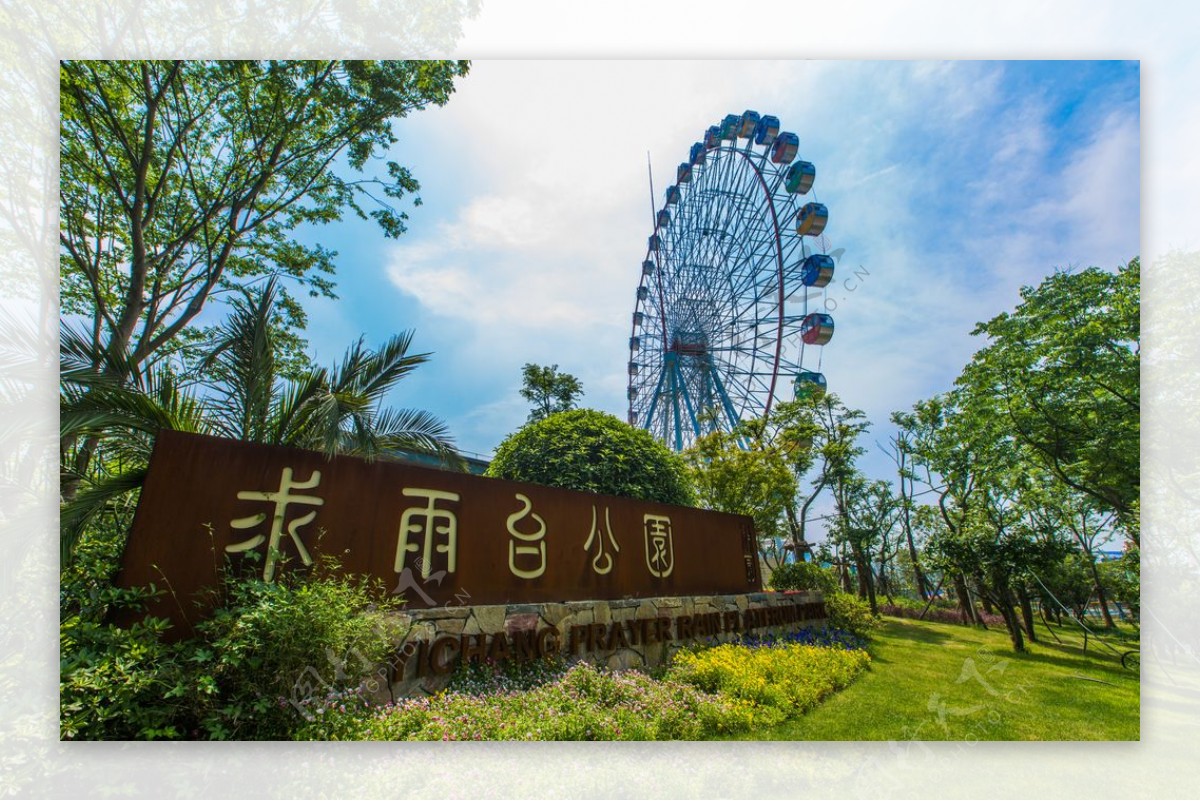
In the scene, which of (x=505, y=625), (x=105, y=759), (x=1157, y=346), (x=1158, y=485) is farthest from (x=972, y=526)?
(x=105, y=759)

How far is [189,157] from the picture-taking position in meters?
5.99

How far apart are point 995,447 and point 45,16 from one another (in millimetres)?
10600

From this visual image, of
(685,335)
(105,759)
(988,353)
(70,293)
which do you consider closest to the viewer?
(105,759)

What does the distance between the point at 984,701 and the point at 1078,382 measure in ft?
11.3

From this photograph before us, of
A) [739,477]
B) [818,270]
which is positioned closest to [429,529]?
[739,477]

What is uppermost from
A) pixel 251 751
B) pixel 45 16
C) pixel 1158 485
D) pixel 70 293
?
pixel 45 16

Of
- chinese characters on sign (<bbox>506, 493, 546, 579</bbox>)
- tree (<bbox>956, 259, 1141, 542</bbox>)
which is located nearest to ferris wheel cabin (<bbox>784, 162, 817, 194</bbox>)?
tree (<bbox>956, 259, 1141, 542</bbox>)

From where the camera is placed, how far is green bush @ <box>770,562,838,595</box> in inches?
356

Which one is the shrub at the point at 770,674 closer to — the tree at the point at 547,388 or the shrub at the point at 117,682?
the shrub at the point at 117,682

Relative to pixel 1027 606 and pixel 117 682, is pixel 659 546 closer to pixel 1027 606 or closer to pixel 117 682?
pixel 117 682

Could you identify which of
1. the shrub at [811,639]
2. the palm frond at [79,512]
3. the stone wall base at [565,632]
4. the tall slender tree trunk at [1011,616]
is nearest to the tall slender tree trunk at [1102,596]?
the tall slender tree trunk at [1011,616]

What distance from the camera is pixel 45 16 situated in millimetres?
4277

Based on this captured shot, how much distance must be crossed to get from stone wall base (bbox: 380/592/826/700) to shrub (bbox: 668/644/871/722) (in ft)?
0.98

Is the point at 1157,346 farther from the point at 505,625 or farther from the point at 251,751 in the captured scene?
the point at 251,751
